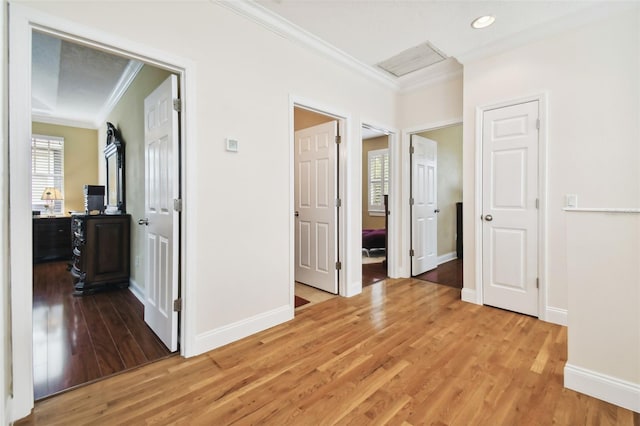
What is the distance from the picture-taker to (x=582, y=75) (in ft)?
8.07

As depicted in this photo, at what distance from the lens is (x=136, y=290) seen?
3465 mm

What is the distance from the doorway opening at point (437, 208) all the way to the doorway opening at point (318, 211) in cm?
135

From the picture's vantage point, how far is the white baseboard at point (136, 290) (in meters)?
3.26

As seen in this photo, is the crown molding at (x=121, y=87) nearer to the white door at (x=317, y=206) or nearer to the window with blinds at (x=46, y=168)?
the window with blinds at (x=46, y=168)

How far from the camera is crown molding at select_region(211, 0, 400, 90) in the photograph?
227 cm

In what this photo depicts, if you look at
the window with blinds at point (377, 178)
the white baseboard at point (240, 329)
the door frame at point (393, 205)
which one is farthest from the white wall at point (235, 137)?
the window with blinds at point (377, 178)

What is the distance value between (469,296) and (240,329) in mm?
2460

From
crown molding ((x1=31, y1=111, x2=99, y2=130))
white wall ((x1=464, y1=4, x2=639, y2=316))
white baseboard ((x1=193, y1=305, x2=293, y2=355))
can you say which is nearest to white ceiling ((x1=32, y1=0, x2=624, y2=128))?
white wall ((x1=464, y1=4, x2=639, y2=316))

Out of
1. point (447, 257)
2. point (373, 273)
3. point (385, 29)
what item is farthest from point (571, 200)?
point (447, 257)

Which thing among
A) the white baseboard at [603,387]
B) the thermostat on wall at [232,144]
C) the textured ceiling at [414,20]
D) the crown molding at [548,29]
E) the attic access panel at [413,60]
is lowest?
the white baseboard at [603,387]

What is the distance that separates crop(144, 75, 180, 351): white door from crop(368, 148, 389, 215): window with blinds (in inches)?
210

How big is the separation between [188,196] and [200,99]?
29.0 inches

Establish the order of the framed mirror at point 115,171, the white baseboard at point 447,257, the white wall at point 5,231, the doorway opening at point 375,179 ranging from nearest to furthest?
1. the white wall at point 5,231
2. the framed mirror at point 115,171
3. the white baseboard at point 447,257
4. the doorway opening at point 375,179

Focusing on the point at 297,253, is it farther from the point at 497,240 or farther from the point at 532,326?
the point at 532,326
